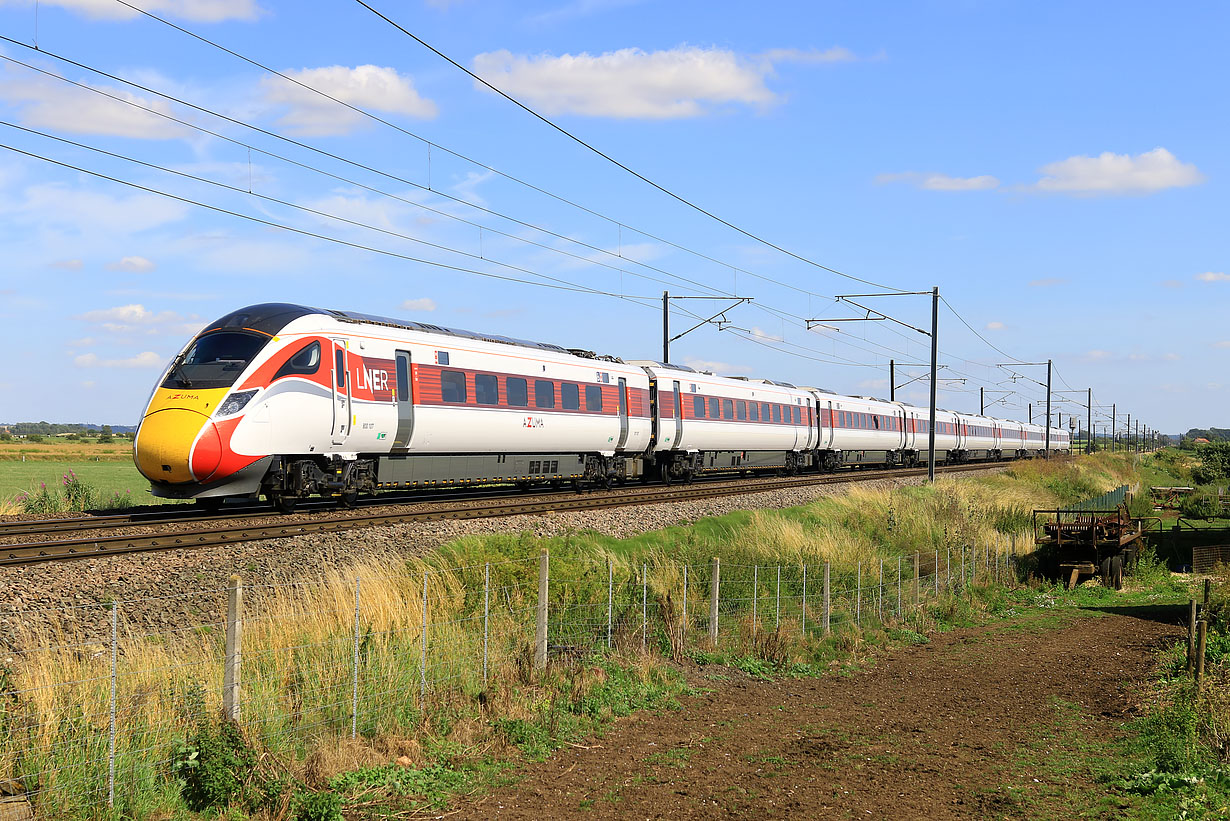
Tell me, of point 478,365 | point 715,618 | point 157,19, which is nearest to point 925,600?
point 715,618

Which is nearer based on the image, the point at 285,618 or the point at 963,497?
the point at 285,618

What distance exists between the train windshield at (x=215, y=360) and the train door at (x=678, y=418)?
17.9m

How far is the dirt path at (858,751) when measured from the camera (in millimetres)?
8789

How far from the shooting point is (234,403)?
18.5 meters

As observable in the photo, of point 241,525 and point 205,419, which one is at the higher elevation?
point 205,419

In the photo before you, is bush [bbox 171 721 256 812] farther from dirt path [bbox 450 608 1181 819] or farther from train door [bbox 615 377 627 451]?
train door [bbox 615 377 627 451]

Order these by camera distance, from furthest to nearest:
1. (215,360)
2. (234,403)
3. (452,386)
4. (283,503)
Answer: (452,386) < (283,503) < (215,360) < (234,403)

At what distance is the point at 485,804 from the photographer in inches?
330

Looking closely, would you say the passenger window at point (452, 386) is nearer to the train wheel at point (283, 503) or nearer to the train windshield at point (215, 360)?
the train wheel at point (283, 503)

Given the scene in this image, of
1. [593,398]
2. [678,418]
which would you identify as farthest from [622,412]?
[678,418]

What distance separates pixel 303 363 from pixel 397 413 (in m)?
2.85

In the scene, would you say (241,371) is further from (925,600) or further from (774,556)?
(925,600)

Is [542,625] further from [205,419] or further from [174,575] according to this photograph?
[205,419]

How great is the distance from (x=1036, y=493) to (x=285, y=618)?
151ft
